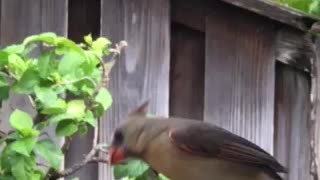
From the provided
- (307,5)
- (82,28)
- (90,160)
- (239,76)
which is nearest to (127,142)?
(90,160)

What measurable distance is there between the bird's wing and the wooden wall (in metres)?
0.44

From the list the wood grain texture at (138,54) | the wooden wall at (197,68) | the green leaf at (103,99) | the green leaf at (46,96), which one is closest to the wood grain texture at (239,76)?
the wooden wall at (197,68)

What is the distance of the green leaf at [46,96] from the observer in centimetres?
273

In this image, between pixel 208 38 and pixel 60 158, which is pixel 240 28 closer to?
pixel 208 38

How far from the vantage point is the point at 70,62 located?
8.96 ft

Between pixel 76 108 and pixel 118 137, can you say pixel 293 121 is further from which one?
pixel 76 108

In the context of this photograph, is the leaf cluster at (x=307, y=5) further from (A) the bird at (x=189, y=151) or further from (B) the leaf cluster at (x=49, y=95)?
(B) the leaf cluster at (x=49, y=95)

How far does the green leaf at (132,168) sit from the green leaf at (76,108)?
0.20m

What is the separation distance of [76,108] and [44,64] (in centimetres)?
12

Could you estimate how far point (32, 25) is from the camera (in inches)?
135

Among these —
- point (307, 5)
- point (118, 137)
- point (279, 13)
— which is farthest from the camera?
point (307, 5)

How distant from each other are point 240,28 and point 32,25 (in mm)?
575

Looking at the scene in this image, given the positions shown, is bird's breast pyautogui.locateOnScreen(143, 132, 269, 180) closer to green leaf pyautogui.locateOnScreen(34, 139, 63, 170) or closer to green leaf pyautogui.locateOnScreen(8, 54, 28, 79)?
green leaf pyautogui.locateOnScreen(34, 139, 63, 170)

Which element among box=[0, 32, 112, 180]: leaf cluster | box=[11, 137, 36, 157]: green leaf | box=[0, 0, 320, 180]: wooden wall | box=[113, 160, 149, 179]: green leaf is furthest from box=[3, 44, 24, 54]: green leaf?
box=[0, 0, 320, 180]: wooden wall
